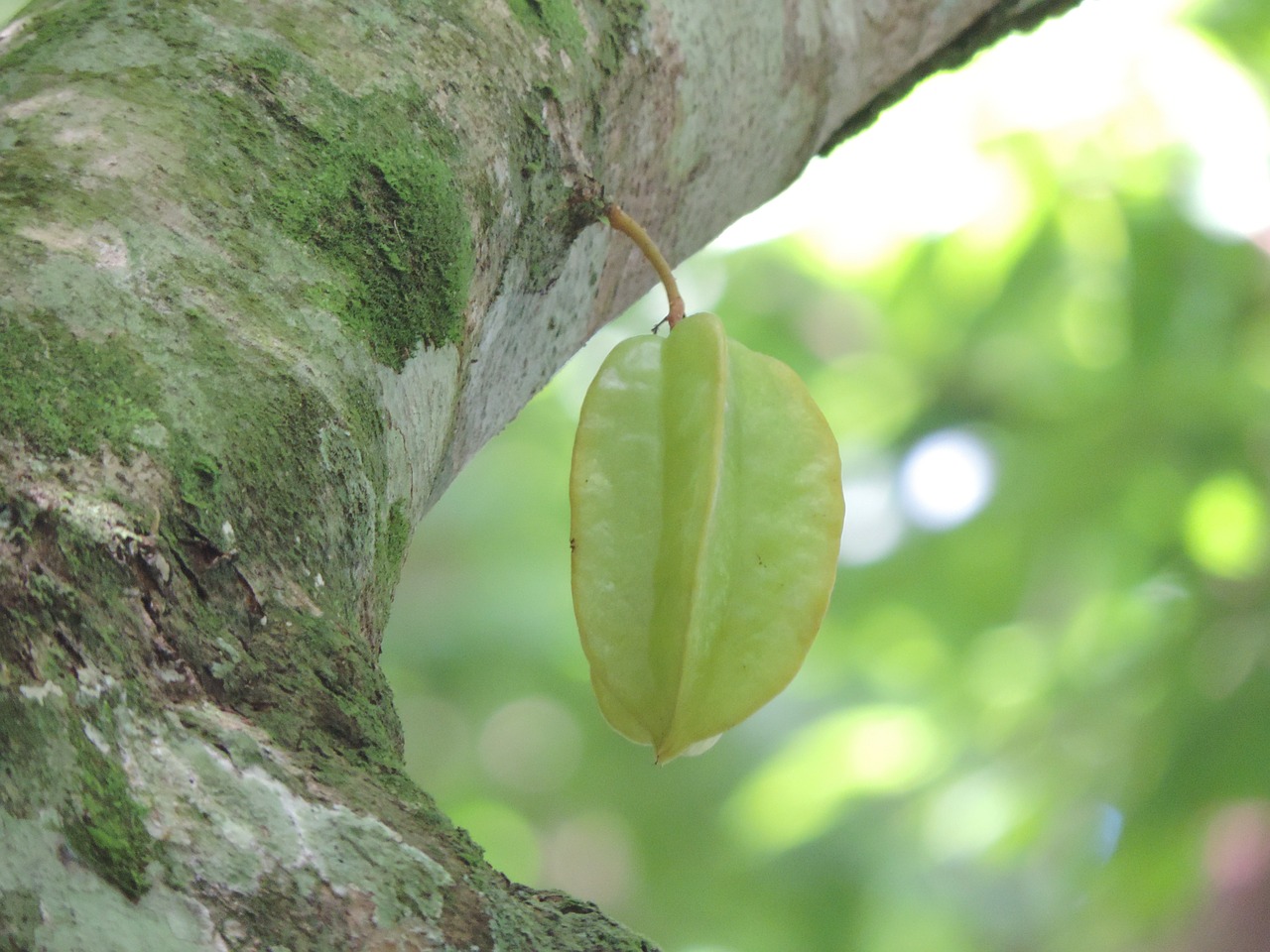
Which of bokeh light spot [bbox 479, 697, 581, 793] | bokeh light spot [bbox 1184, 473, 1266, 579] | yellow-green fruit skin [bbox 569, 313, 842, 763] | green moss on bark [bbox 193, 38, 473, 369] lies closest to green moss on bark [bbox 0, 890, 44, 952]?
Answer: green moss on bark [bbox 193, 38, 473, 369]

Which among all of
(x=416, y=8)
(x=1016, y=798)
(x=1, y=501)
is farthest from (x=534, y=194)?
(x=1016, y=798)

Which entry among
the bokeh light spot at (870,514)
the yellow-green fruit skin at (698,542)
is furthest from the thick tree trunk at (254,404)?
the bokeh light spot at (870,514)

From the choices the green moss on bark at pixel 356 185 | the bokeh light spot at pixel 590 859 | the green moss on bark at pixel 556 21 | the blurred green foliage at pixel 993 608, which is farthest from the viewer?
the bokeh light spot at pixel 590 859

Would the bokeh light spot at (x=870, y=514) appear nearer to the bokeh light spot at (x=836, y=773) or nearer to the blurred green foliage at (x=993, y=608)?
the blurred green foliage at (x=993, y=608)

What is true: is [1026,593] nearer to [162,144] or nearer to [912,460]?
[912,460]

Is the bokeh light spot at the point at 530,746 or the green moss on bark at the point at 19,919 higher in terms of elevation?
the bokeh light spot at the point at 530,746

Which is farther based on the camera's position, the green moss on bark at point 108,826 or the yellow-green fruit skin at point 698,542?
the yellow-green fruit skin at point 698,542

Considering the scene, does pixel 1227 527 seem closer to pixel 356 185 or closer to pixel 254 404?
pixel 356 185

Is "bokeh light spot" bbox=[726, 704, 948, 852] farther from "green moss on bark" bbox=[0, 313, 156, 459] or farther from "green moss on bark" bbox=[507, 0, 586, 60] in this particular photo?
"green moss on bark" bbox=[0, 313, 156, 459]
